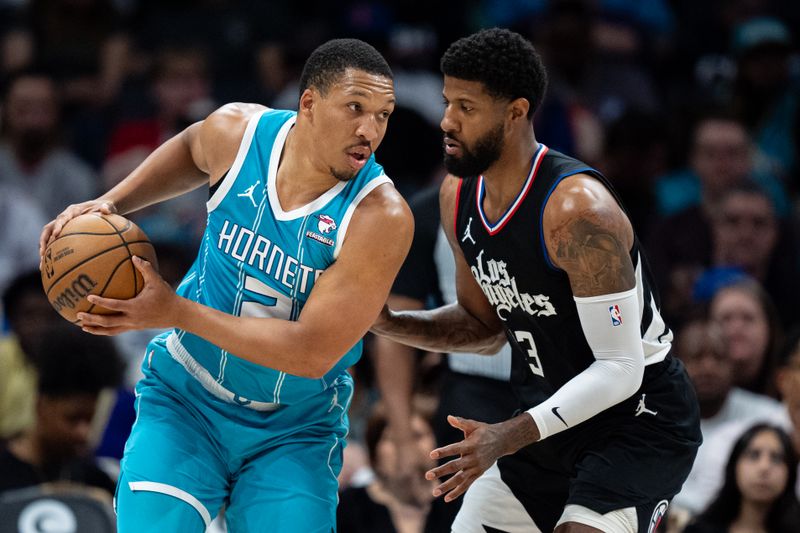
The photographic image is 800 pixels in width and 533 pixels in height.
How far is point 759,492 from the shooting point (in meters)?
6.87

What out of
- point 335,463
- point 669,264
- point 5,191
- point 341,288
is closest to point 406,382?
point 335,463

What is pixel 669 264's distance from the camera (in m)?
9.54

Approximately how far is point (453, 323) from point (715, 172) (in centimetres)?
490

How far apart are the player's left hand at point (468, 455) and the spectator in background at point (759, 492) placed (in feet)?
8.62

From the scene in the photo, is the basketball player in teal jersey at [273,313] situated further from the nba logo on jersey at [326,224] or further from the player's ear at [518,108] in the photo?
the player's ear at [518,108]

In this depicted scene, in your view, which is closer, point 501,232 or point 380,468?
point 501,232

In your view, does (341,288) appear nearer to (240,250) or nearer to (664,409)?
(240,250)

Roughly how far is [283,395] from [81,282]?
2.93 ft

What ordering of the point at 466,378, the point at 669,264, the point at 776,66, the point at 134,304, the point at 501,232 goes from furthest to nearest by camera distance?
1. the point at 776,66
2. the point at 669,264
3. the point at 466,378
4. the point at 501,232
5. the point at 134,304

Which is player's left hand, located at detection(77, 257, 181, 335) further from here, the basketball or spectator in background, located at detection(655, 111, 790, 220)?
spectator in background, located at detection(655, 111, 790, 220)

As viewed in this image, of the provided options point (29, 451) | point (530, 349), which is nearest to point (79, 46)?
point (29, 451)

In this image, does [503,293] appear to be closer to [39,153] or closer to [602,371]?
[602,371]

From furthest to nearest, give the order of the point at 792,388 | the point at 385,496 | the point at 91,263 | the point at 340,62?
the point at 792,388
the point at 385,496
the point at 340,62
the point at 91,263

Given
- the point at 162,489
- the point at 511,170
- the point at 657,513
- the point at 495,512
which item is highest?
the point at 511,170
